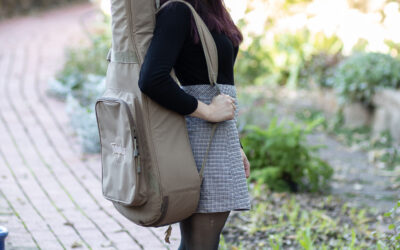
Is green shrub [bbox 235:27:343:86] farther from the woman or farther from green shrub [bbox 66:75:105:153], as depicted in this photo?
the woman

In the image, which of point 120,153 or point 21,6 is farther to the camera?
point 21,6

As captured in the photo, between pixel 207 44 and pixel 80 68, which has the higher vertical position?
pixel 207 44

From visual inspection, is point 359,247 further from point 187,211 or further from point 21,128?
point 21,128

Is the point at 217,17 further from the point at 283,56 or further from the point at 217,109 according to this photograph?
the point at 283,56

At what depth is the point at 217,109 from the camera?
214 cm

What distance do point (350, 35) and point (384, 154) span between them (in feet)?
11.6

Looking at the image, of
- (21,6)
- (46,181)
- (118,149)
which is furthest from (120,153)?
(21,6)

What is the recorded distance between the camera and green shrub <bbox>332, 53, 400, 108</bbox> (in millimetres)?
7746

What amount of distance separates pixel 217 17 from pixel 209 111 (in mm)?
340

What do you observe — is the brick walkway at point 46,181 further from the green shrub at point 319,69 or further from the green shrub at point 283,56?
the green shrub at point 319,69

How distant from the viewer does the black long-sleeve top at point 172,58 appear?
6.49 feet

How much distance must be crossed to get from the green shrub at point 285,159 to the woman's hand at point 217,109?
2880 millimetres

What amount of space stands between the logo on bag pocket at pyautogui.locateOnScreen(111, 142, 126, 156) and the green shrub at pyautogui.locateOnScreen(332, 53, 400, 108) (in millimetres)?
6061

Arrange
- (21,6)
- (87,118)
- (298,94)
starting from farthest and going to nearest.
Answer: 1. (21,6)
2. (298,94)
3. (87,118)
